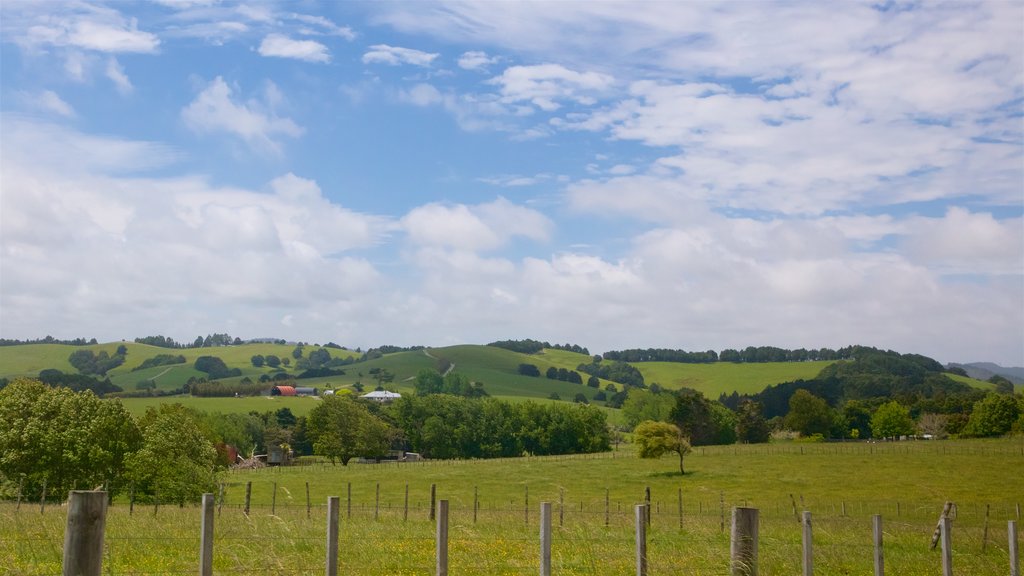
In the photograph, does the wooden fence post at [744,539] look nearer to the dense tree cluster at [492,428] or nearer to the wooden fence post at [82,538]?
the wooden fence post at [82,538]

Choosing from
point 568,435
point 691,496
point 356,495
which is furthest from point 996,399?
point 356,495

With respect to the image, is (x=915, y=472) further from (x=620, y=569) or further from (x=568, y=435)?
(x=620, y=569)

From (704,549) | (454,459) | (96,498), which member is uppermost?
(96,498)

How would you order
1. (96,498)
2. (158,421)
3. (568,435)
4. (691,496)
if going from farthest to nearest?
(568,435) → (691,496) → (158,421) → (96,498)

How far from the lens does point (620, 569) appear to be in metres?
15.2

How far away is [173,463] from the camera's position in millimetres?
50281

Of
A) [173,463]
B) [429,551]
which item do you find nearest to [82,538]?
[429,551]

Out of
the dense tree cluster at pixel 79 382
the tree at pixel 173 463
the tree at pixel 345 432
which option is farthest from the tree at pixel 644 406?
the tree at pixel 173 463

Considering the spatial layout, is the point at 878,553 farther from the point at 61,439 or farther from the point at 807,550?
the point at 61,439

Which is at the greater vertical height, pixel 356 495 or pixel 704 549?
pixel 704 549

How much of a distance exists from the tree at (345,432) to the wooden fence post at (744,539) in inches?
4398

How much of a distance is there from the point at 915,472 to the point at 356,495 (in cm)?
5350

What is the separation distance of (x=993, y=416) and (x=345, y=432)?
9593 cm

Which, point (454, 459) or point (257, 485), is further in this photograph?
point (454, 459)
